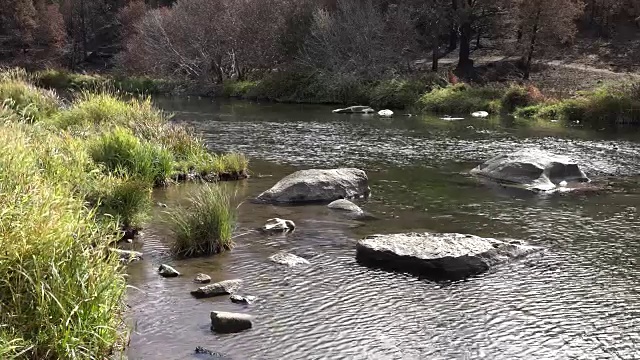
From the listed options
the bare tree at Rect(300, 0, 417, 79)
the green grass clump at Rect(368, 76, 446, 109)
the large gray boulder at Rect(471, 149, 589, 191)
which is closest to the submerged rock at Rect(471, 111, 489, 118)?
the green grass clump at Rect(368, 76, 446, 109)

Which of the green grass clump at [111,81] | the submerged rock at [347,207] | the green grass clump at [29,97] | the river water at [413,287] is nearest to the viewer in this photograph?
the river water at [413,287]

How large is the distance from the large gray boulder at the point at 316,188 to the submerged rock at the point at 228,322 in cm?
705

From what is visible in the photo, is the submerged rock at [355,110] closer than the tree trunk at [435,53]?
Yes

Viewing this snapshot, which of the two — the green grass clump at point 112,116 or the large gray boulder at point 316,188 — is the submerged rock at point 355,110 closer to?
the green grass clump at point 112,116

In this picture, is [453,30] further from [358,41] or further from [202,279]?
[202,279]

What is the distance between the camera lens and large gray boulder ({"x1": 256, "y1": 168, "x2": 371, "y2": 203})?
1509 cm

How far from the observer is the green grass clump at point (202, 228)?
424 inches

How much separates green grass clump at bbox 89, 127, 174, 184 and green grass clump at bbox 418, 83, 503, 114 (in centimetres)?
2430

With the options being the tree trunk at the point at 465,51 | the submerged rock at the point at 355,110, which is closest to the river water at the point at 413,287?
the submerged rock at the point at 355,110

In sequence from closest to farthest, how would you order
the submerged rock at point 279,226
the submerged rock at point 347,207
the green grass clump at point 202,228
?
the green grass clump at point 202,228, the submerged rock at point 279,226, the submerged rock at point 347,207

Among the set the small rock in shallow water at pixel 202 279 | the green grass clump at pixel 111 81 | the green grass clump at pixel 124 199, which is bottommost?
the small rock in shallow water at pixel 202 279

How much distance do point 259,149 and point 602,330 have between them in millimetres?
16106

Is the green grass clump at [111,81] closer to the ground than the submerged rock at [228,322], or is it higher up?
higher up

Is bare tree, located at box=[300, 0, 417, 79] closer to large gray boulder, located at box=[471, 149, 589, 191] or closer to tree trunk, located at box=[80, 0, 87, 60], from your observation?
large gray boulder, located at box=[471, 149, 589, 191]
